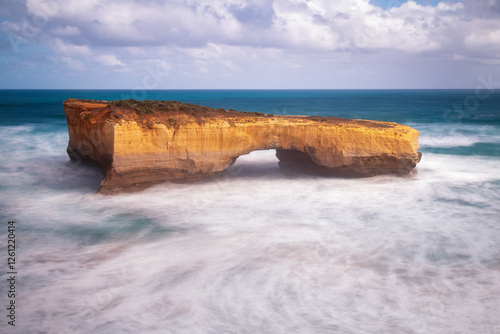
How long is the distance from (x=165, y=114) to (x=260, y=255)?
4.65 meters

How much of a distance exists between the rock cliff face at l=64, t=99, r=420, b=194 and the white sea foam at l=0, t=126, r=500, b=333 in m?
0.49

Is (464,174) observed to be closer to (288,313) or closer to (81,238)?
(288,313)

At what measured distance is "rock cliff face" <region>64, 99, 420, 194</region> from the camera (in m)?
8.82

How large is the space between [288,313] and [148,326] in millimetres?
1714

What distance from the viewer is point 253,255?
6285mm

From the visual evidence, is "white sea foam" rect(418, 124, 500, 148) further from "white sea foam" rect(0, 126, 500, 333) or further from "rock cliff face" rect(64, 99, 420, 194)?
"rock cliff face" rect(64, 99, 420, 194)

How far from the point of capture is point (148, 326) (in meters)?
4.56

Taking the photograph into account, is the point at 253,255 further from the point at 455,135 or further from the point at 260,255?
the point at 455,135

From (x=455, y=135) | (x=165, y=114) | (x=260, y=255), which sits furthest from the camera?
(x=455, y=135)

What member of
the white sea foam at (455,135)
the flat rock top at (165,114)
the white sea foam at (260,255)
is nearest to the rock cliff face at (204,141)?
the flat rock top at (165,114)

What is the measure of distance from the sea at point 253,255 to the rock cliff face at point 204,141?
1.65ft

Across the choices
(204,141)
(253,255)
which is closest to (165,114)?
(204,141)

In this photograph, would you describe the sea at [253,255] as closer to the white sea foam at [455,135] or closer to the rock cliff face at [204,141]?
the rock cliff face at [204,141]

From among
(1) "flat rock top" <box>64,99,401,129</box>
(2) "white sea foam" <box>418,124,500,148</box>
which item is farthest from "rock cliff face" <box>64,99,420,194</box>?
(2) "white sea foam" <box>418,124,500,148</box>
